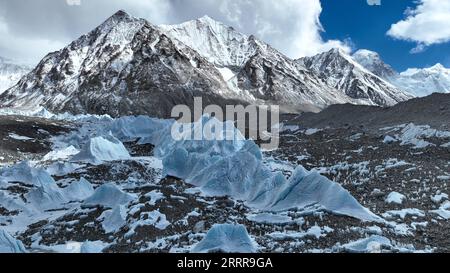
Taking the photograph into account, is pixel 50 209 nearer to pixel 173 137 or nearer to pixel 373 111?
pixel 173 137

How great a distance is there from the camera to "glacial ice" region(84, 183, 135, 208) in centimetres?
2439

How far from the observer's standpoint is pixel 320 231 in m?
19.0

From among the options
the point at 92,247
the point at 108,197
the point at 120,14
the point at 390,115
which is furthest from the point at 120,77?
the point at 92,247

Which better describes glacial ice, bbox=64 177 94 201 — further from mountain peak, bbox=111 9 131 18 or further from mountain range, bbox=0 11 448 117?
mountain peak, bbox=111 9 131 18

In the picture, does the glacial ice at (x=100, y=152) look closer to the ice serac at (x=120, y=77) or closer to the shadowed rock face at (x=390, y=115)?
the shadowed rock face at (x=390, y=115)

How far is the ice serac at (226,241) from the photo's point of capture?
16672 mm

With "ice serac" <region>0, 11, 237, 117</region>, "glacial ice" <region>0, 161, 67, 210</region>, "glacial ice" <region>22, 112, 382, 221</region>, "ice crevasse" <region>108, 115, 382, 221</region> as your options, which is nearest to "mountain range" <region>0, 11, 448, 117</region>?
"ice serac" <region>0, 11, 237, 117</region>

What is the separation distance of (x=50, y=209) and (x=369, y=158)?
70.0ft

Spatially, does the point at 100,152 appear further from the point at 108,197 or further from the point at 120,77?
the point at 120,77

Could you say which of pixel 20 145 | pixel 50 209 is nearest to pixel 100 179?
pixel 50 209

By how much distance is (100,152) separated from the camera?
3981cm

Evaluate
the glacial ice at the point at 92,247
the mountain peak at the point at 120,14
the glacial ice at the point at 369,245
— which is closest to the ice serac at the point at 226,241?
the glacial ice at the point at 369,245

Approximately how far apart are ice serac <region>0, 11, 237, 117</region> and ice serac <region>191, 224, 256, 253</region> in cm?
11327

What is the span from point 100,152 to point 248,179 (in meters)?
17.3
